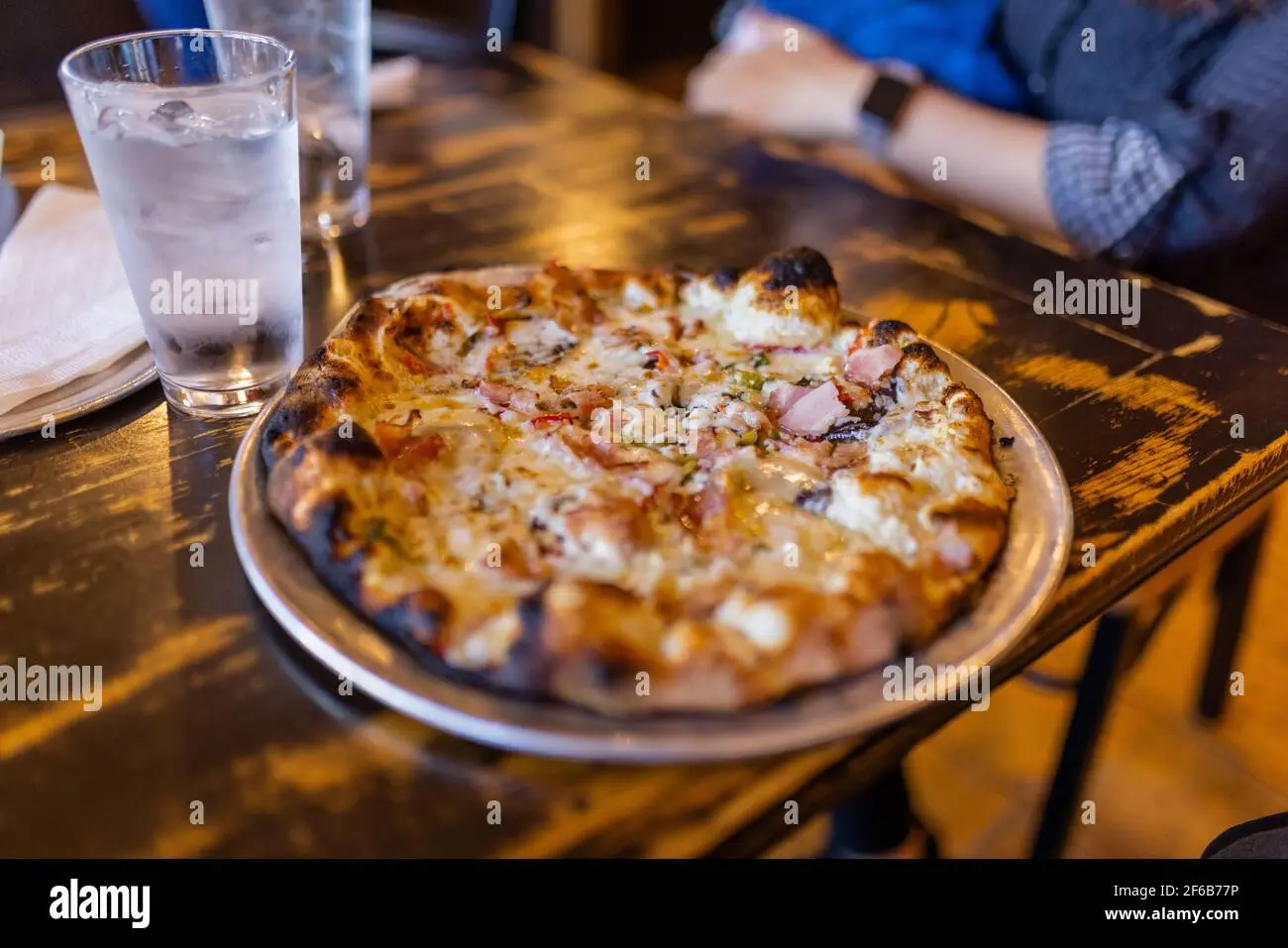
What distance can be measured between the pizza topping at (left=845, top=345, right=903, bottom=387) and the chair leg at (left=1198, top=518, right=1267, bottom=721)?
83 cm

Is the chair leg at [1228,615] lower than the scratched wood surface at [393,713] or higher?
lower

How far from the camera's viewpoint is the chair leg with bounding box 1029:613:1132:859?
46.2 inches

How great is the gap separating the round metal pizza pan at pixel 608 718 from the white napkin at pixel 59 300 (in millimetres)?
331

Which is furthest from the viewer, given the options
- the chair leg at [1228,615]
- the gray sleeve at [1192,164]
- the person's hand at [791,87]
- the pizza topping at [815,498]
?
the person's hand at [791,87]

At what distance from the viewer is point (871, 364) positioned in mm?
918

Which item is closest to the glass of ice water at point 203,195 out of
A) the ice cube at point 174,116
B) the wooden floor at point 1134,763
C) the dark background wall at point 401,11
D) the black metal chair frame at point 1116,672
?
the ice cube at point 174,116

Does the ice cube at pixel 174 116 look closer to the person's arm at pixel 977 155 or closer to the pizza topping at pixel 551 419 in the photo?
the pizza topping at pixel 551 419

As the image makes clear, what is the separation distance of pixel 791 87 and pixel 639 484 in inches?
55.8

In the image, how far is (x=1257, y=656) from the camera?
1.91 meters

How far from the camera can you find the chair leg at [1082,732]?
1.17 metres

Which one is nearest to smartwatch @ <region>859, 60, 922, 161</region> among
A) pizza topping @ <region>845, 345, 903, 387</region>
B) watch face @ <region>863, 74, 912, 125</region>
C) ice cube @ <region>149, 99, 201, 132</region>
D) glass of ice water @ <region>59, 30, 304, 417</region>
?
watch face @ <region>863, 74, 912, 125</region>

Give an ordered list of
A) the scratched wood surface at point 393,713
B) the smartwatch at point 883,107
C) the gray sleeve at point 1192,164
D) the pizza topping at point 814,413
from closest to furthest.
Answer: the scratched wood surface at point 393,713, the pizza topping at point 814,413, the gray sleeve at point 1192,164, the smartwatch at point 883,107

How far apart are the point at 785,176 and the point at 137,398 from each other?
1002 mm

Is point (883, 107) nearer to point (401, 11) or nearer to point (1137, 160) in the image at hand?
point (1137, 160)
